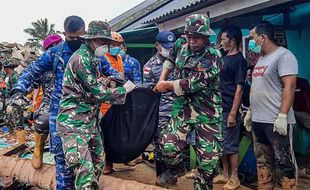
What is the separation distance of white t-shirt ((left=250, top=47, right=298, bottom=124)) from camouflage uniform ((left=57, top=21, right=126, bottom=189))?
1443 millimetres

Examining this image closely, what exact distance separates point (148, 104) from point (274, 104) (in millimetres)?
1457

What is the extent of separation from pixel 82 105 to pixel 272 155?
208 centimetres

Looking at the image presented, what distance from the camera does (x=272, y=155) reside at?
13.5ft

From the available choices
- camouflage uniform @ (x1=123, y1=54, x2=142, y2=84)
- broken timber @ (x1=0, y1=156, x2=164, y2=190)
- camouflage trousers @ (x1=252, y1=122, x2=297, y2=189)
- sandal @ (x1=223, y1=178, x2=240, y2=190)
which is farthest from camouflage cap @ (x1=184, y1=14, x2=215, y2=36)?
camouflage uniform @ (x1=123, y1=54, x2=142, y2=84)

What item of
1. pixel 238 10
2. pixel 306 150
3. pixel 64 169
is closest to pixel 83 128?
pixel 64 169

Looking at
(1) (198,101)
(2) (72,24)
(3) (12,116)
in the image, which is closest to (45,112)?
(2) (72,24)

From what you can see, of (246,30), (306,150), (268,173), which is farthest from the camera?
(246,30)

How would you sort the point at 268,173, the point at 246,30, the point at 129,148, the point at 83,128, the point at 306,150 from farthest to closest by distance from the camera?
1. the point at 246,30
2. the point at 306,150
3. the point at 129,148
4. the point at 268,173
5. the point at 83,128

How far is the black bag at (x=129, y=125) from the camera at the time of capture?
4496 mm

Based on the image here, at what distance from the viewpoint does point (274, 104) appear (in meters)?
3.90

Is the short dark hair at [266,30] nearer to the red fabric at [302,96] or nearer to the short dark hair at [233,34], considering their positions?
the short dark hair at [233,34]

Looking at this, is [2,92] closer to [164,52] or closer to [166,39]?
[164,52]

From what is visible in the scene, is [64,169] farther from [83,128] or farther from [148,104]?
[148,104]

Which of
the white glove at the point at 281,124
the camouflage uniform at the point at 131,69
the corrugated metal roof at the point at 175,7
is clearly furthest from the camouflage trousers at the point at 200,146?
the corrugated metal roof at the point at 175,7
